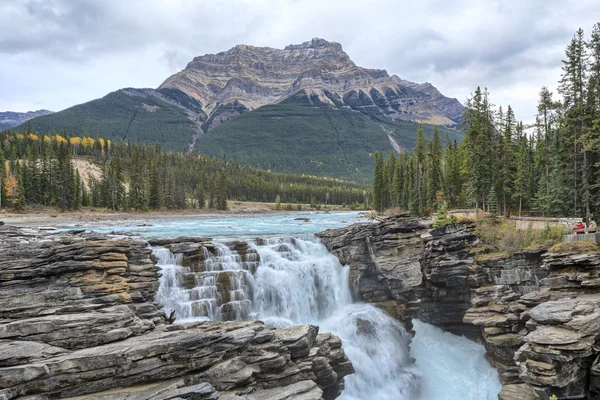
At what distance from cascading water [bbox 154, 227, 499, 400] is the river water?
0.06 metres

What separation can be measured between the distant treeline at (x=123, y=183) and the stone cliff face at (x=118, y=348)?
71.8m

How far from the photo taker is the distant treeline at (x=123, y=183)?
268 ft

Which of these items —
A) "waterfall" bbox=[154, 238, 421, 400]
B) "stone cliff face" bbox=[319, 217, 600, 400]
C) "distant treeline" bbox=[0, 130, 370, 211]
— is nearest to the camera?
"stone cliff face" bbox=[319, 217, 600, 400]

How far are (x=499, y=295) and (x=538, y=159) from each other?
24538 mm

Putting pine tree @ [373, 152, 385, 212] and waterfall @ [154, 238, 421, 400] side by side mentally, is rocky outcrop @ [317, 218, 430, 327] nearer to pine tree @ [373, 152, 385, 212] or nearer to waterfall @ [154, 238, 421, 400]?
waterfall @ [154, 238, 421, 400]

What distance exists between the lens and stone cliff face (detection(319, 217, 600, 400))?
16.0 metres

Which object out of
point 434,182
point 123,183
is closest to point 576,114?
point 434,182

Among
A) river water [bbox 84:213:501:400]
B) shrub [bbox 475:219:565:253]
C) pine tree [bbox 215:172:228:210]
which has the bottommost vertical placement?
river water [bbox 84:213:501:400]

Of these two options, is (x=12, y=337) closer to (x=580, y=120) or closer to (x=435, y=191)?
(x=580, y=120)

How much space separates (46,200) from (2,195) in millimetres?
8386

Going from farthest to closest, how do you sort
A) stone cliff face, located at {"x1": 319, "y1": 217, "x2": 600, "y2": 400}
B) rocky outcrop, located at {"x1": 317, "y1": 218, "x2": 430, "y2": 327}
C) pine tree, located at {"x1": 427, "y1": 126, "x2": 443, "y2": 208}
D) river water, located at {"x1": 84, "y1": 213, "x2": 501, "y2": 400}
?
pine tree, located at {"x1": 427, "y1": 126, "x2": 443, "y2": 208}, rocky outcrop, located at {"x1": 317, "y1": 218, "x2": 430, "y2": 327}, river water, located at {"x1": 84, "y1": 213, "x2": 501, "y2": 400}, stone cliff face, located at {"x1": 319, "y1": 217, "x2": 600, "y2": 400}

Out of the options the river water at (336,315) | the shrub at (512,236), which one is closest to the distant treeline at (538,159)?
the shrub at (512,236)

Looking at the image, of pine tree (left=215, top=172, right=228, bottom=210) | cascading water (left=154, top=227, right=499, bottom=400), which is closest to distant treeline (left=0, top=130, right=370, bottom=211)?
pine tree (left=215, top=172, right=228, bottom=210)

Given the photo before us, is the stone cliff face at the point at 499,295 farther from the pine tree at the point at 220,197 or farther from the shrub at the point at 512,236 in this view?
the pine tree at the point at 220,197
